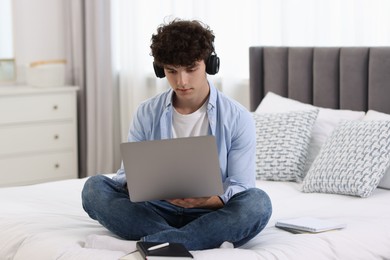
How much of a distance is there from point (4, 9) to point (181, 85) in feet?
9.67

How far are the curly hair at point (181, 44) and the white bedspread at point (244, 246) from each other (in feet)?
1.90

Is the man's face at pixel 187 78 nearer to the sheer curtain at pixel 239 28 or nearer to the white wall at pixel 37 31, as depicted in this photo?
the sheer curtain at pixel 239 28

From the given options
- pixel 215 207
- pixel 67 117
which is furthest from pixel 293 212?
pixel 67 117

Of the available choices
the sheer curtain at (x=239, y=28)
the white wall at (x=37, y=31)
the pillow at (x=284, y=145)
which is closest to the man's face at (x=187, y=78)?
the sheer curtain at (x=239, y=28)

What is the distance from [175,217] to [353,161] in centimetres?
92

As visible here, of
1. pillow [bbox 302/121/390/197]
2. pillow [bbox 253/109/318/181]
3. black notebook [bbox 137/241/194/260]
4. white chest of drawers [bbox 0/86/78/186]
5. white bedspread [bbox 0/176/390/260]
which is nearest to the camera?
black notebook [bbox 137/241/194/260]

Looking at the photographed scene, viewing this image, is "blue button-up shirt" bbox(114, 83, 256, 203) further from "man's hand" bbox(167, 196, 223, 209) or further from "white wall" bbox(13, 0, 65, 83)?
"white wall" bbox(13, 0, 65, 83)

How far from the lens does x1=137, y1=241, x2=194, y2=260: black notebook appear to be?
2143 mm

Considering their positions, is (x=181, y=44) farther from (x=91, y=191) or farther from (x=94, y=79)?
(x=94, y=79)

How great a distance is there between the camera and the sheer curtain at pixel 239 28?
3.75m

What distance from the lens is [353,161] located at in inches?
123

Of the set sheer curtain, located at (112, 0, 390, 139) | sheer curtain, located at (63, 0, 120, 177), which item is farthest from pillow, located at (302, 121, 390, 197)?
sheer curtain, located at (63, 0, 120, 177)

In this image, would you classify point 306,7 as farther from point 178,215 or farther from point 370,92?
point 178,215

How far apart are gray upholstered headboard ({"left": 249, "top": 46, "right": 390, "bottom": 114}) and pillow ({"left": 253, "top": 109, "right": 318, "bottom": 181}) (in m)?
0.23
